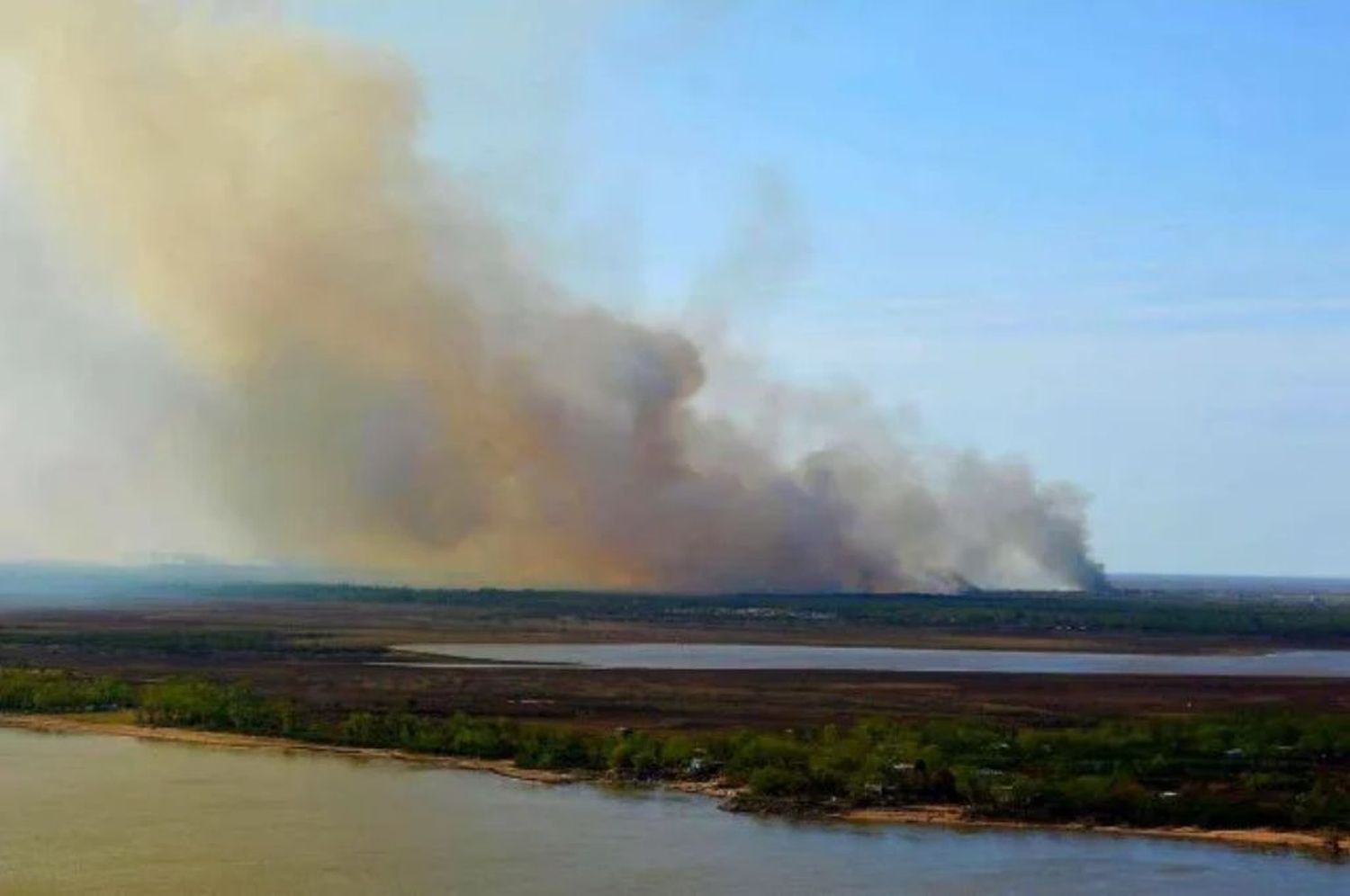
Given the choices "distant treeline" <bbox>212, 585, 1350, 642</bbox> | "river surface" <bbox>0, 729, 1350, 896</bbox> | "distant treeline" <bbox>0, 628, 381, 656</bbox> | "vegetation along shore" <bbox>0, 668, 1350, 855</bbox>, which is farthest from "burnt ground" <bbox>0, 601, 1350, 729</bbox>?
"river surface" <bbox>0, 729, 1350, 896</bbox>

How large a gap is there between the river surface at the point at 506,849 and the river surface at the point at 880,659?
871 inches

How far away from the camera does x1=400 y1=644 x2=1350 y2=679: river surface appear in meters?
51.2

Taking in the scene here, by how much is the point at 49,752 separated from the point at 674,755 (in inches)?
474

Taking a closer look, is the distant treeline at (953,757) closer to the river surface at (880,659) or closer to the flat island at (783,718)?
the flat island at (783,718)

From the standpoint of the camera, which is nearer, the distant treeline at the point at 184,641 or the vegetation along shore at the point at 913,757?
the vegetation along shore at the point at 913,757

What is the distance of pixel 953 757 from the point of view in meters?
29.8

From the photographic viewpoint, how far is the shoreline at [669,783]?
80.6 ft

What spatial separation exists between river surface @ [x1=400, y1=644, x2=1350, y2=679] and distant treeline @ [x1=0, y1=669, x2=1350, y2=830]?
15198 mm

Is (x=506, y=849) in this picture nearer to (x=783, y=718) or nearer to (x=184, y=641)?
(x=783, y=718)

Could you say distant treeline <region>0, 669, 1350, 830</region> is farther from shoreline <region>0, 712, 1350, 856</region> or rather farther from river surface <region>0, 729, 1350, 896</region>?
river surface <region>0, 729, 1350, 896</region>

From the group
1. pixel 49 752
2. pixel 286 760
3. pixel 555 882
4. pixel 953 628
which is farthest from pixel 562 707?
pixel 953 628

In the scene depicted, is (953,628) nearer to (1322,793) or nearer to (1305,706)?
(1305,706)

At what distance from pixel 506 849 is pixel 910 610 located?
6073cm

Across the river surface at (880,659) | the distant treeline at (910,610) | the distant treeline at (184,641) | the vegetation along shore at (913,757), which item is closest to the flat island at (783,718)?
the vegetation along shore at (913,757)
